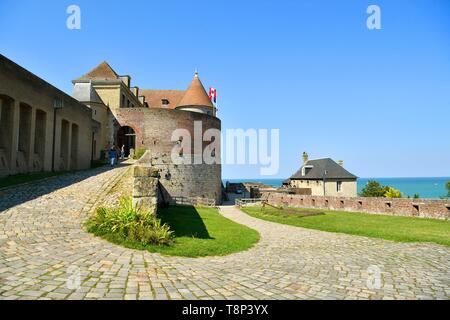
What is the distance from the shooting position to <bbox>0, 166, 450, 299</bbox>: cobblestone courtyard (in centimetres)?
421

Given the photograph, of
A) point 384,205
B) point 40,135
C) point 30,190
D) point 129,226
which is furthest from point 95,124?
point 384,205

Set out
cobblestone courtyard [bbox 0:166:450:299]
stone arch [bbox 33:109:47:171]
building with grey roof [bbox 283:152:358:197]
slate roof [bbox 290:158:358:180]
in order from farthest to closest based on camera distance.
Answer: slate roof [bbox 290:158:358:180]
building with grey roof [bbox 283:152:358:197]
stone arch [bbox 33:109:47:171]
cobblestone courtyard [bbox 0:166:450:299]

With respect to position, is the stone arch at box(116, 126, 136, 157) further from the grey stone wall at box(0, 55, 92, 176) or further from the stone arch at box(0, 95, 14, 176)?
the stone arch at box(0, 95, 14, 176)

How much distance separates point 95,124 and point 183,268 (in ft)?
79.0

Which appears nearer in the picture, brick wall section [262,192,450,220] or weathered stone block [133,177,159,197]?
weathered stone block [133,177,159,197]

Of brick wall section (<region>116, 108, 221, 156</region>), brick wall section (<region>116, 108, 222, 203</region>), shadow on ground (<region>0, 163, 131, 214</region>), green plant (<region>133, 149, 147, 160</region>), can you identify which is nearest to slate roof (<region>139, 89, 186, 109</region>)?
brick wall section (<region>116, 108, 222, 203</region>)

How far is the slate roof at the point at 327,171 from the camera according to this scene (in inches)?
1604

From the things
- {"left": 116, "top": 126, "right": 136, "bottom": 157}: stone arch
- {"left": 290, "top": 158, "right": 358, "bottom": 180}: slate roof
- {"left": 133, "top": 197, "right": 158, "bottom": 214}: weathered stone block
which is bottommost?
{"left": 133, "top": 197, "right": 158, "bottom": 214}: weathered stone block

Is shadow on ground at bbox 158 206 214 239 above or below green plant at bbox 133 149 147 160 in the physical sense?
→ below

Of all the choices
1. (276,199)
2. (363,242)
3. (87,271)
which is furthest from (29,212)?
(276,199)

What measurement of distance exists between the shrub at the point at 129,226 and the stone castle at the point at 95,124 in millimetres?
8833

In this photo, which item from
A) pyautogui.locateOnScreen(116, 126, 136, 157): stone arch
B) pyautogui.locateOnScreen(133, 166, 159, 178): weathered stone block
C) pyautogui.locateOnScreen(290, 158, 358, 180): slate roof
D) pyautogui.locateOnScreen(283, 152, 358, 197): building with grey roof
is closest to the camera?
pyautogui.locateOnScreen(133, 166, 159, 178): weathered stone block

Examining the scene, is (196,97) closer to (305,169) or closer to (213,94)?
(213,94)

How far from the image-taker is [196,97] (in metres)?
37.6
